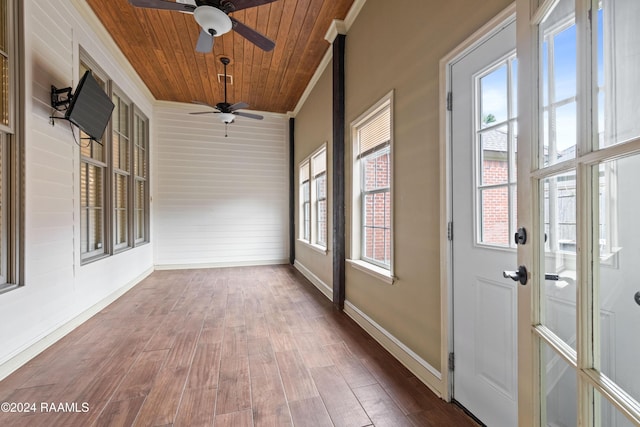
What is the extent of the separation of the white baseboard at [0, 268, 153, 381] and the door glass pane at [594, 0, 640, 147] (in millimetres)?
3527

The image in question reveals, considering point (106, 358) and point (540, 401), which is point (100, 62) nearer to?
point (106, 358)

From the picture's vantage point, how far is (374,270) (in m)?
2.72

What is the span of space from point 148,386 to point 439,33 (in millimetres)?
3041

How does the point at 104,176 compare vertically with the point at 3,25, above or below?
below

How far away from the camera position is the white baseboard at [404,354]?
6.11 ft

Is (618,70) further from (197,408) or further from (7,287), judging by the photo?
(7,287)

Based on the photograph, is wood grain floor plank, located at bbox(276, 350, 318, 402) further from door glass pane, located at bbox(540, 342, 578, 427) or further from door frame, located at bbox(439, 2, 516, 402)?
door glass pane, located at bbox(540, 342, 578, 427)

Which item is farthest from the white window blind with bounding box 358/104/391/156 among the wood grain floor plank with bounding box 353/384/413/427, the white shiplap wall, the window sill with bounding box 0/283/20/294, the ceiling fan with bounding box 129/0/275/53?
the white shiplap wall

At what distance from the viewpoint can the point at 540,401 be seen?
0.97m

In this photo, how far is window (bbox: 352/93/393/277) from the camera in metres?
2.63

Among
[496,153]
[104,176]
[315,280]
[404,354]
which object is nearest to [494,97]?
[496,153]

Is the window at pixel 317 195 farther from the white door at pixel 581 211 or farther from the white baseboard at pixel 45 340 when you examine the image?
the white door at pixel 581 211

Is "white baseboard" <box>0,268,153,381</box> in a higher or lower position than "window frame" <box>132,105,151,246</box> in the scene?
lower

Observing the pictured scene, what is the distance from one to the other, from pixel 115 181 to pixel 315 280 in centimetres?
341
